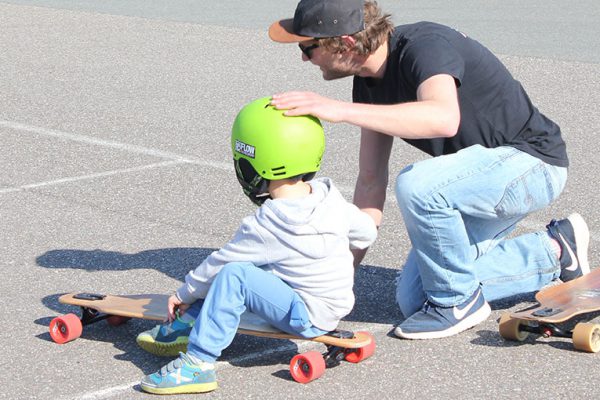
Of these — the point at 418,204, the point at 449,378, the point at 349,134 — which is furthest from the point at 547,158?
the point at 349,134

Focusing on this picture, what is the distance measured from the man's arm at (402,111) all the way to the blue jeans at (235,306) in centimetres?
60

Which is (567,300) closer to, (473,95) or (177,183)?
(473,95)

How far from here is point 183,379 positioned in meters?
4.19

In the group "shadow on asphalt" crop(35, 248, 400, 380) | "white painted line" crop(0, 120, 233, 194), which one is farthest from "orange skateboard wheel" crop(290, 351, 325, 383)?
"white painted line" crop(0, 120, 233, 194)

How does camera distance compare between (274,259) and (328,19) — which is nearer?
(274,259)

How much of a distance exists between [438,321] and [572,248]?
81cm

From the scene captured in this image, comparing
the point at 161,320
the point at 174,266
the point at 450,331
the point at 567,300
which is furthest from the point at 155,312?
the point at 567,300

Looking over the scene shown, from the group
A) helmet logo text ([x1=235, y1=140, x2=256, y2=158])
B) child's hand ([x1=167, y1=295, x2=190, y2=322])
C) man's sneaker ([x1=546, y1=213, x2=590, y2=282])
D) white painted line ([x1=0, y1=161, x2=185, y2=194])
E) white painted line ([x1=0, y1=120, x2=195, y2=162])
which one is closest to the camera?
helmet logo text ([x1=235, y1=140, x2=256, y2=158])

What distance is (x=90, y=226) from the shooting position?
21.3 ft

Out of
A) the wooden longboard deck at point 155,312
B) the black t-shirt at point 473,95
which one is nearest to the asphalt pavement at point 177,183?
the wooden longboard deck at point 155,312

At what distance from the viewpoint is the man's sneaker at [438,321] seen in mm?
4727

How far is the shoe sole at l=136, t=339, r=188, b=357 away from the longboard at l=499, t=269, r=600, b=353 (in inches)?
48.8

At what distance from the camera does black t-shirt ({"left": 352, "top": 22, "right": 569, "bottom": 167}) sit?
184 inches

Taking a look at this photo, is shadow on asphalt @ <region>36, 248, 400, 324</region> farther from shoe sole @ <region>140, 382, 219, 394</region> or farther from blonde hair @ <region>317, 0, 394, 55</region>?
blonde hair @ <region>317, 0, 394, 55</region>
